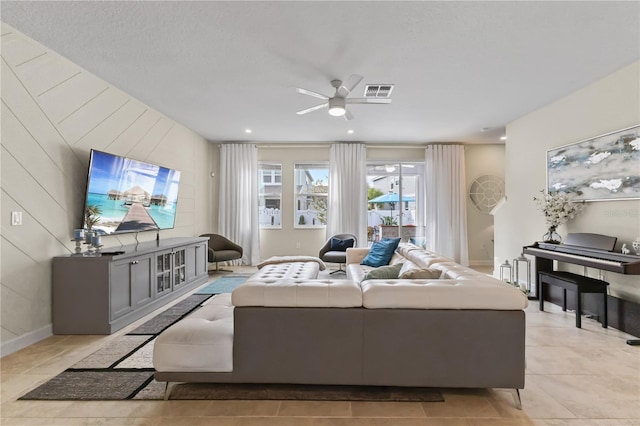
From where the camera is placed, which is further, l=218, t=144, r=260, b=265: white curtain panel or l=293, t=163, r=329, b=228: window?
l=293, t=163, r=329, b=228: window

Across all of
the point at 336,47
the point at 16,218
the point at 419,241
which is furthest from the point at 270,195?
the point at 16,218

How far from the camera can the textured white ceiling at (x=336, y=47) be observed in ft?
8.30

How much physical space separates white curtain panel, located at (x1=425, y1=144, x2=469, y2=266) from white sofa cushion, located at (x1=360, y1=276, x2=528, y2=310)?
216 inches

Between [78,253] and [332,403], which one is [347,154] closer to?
[78,253]

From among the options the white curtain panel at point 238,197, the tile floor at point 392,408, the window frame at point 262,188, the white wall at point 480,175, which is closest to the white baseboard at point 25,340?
the tile floor at point 392,408

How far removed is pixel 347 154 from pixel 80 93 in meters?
4.83

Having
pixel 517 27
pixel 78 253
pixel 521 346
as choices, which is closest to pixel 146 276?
pixel 78 253

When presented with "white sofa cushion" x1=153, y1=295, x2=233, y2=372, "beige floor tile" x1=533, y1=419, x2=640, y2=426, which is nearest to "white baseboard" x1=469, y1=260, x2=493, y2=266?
"beige floor tile" x1=533, y1=419, x2=640, y2=426

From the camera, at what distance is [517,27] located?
2732mm

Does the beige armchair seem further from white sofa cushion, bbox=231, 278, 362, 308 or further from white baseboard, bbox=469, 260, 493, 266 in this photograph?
white baseboard, bbox=469, 260, 493, 266

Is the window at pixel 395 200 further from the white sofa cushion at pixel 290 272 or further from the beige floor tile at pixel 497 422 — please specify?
the beige floor tile at pixel 497 422

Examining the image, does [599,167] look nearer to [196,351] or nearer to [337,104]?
[337,104]

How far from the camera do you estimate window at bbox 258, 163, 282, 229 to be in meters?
7.59

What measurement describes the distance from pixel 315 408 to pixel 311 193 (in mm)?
5820
